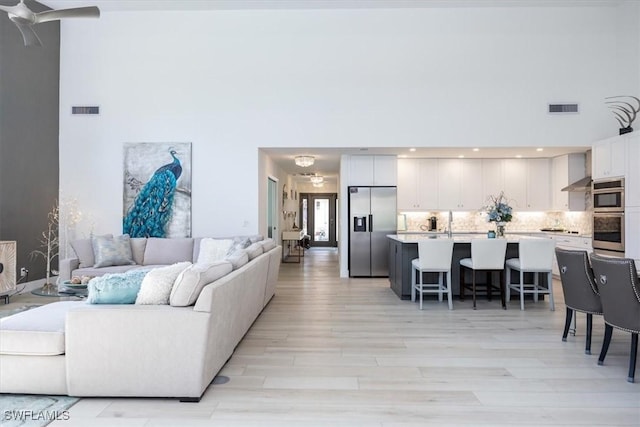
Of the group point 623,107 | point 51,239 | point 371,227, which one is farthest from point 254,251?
point 623,107

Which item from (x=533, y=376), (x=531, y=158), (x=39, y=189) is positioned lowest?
(x=533, y=376)

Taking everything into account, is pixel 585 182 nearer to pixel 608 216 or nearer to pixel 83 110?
pixel 608 216

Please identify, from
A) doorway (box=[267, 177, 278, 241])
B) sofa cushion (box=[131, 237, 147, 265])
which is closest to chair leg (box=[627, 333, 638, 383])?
sofa cushion (box=[131, 237, 147, 265])

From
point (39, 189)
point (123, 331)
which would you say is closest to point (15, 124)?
point (39, 189)

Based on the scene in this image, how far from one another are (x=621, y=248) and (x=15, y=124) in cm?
942

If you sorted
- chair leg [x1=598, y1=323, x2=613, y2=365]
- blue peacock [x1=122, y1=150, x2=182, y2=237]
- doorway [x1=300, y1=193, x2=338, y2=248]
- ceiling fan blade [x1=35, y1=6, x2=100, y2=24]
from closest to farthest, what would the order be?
1. chair leg [x1=598, y1=323, x2=613, y2=365]
2. ceiling fan blade [x1=35, y1=6, x2=100, y2=24]
3. blue peacock [x1=122, y1=150, x2=182, y2=237]
4. doorway [x1=300, y1=193, x2=338, y2=248]

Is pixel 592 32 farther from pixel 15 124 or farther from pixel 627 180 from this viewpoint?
pixel 15 124

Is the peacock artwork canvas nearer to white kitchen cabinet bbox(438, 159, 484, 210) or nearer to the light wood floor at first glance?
the light wood floor

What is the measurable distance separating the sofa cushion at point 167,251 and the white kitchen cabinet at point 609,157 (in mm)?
6773

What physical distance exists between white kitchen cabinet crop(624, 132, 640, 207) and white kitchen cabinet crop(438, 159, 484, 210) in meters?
2.66

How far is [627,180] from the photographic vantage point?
5750 millimetres

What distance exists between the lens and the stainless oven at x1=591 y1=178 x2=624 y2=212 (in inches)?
231

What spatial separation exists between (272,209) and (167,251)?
3.40 m

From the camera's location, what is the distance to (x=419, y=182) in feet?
26.9
